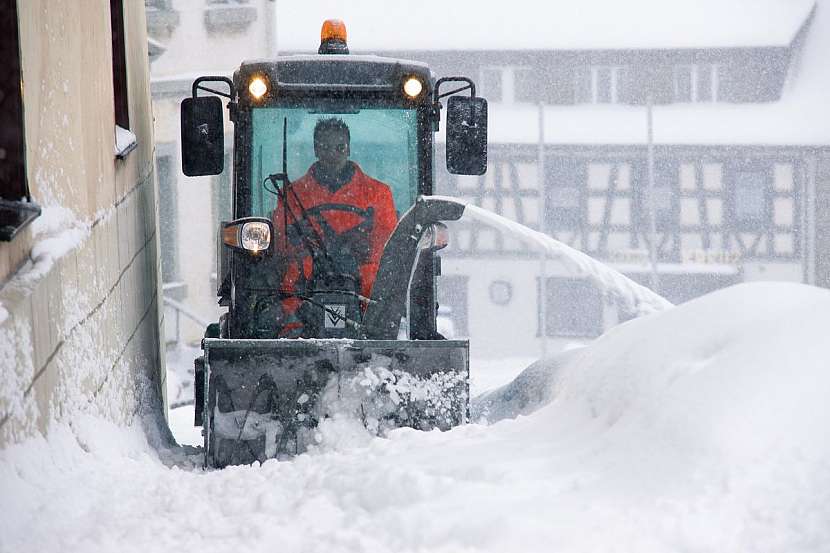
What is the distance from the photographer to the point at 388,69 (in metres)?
6.83

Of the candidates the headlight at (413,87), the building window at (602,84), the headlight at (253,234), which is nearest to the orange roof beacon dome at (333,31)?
the headlight at (413,87)

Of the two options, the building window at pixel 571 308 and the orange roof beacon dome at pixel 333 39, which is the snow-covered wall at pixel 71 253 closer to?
the orange roof beacon dome at pixel 333 39

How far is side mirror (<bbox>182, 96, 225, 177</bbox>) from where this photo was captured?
6438 mm

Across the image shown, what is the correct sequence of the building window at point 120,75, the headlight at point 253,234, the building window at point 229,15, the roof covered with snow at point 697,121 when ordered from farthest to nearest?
1. the roof covered with snow at point 697,121
2. the building window at point 229,15
3. the building window at point 120,75
4. the headlight at point 253,234

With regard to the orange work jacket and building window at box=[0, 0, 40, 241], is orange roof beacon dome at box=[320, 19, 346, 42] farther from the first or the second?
building window at box=[0, 0, 40, 241]

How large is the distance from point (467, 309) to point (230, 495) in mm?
27398

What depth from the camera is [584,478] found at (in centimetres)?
324

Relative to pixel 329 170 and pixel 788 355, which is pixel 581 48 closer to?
pixel 329 170

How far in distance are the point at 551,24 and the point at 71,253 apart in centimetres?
3092

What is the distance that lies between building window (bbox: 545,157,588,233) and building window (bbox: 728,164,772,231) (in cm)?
391

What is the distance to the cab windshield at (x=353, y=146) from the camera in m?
6.80

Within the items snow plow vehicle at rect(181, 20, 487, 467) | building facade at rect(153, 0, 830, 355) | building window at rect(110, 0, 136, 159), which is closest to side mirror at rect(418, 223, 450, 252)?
snow plow vehicle at rect(181, 20, 487, 467)

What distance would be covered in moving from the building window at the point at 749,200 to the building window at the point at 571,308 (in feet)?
14.0

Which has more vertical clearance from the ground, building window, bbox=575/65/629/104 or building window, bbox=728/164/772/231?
building window, bbox=575/65/629/104
